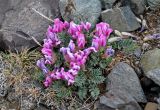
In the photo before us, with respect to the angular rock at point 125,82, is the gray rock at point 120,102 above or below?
below

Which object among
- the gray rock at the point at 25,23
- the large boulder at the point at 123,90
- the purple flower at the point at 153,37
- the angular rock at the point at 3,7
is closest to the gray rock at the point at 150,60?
the large boulder at the point at 123,90

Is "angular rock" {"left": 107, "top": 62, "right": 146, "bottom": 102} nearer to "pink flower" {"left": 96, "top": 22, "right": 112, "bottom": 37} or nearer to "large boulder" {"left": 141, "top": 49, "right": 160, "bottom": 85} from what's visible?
"large boulder" {"left": 141, "top": 49, "right": 160, "bottom": 85}

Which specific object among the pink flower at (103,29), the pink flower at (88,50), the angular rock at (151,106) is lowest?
the angular rock at (151,106)

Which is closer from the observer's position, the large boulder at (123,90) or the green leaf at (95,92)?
the large boulder at (123,90)

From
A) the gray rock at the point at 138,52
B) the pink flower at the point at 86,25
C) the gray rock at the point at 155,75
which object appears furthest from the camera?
the gray rock at the point at 138,52

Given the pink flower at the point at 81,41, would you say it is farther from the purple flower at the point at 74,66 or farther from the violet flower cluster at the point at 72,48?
the purple flower at the point at 74,66

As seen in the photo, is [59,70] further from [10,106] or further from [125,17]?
[125,17]

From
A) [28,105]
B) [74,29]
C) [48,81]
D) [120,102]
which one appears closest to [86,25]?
[74,29]
